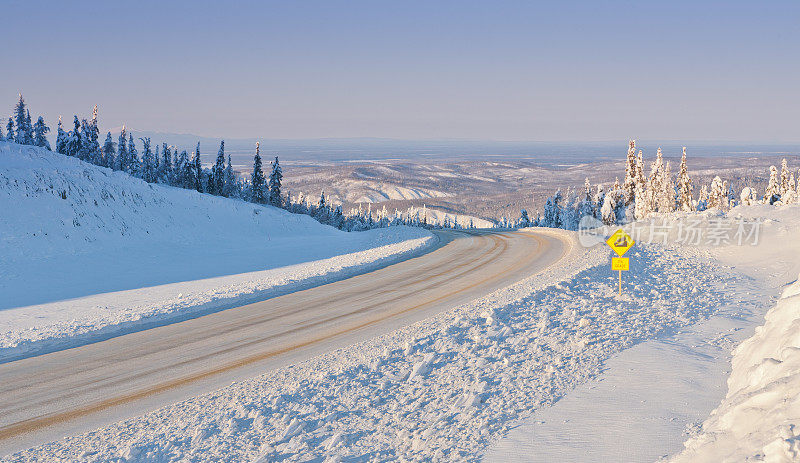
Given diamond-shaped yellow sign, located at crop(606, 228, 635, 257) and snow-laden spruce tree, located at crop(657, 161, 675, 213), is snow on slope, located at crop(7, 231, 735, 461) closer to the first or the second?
diamond-shaped yellow sign, located at crop(606, 228, 635, 257)

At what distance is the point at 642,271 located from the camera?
1758 cm

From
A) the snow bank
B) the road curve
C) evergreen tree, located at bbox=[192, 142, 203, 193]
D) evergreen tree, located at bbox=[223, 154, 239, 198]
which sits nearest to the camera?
the snow bank

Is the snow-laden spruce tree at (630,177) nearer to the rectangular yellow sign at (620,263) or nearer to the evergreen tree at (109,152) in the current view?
the rectangular yellow sign at (620,263)

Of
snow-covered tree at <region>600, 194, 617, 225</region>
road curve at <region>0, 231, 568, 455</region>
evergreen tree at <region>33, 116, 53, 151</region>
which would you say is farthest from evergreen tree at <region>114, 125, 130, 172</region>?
road curve at <region>0, 231, 568, 455</region>

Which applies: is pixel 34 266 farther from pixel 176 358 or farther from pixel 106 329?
pixel 176 358

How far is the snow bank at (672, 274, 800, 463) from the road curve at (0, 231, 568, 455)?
647 cm

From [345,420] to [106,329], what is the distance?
291 inches

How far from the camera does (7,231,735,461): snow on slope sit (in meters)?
6.09

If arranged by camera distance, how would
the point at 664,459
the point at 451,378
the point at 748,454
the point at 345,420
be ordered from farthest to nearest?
the point at 451,378 → the point at 345,420 → the point at 664,459 → the point at 748,454

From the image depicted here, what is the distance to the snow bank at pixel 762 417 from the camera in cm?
428

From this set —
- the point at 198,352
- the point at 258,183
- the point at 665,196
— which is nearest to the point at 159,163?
the point at 258,183

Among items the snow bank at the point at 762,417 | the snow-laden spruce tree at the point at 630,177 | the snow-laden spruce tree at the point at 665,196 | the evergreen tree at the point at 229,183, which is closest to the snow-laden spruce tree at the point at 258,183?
the evergreen tree at the point at 229,183

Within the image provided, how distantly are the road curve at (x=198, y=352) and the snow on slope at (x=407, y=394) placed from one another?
620 millimetres

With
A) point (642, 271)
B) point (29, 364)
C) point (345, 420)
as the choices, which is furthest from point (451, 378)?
point (642, 271)
